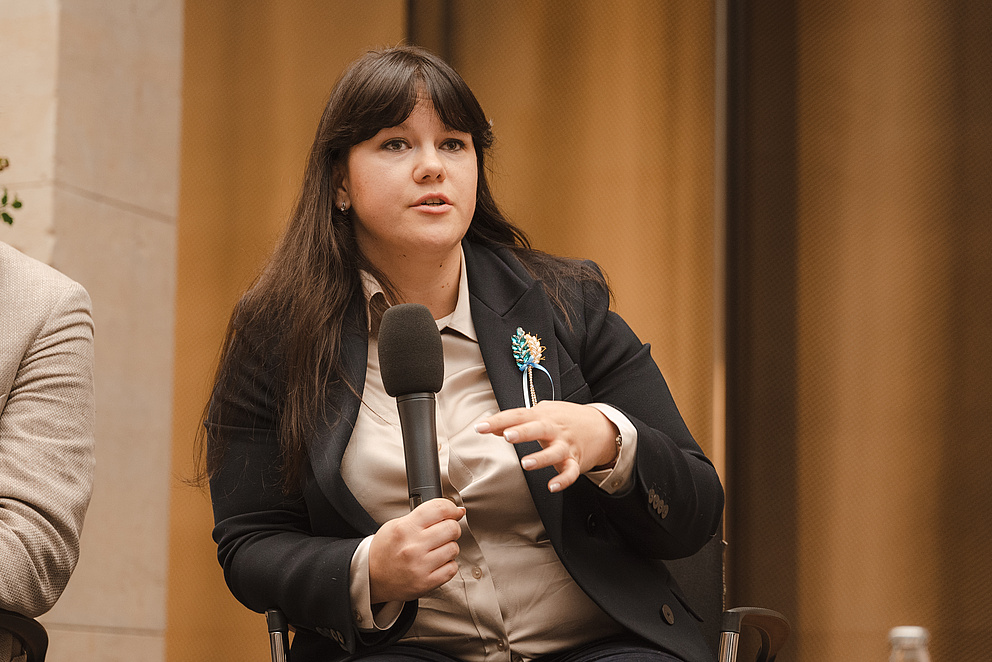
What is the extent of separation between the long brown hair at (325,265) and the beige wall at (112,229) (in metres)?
1.44

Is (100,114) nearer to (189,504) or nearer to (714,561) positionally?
(189,504)

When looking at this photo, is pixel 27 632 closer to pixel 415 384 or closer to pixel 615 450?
pixel 415 384

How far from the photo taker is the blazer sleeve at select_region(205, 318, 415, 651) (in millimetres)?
1484

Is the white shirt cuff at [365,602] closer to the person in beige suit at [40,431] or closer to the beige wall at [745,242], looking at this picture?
Result: the person in beige suit at [40,431]

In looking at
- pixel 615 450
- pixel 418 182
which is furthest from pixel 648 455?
pixel 418 182

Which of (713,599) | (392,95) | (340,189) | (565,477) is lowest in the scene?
(713,599)

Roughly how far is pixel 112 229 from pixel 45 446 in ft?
5.39

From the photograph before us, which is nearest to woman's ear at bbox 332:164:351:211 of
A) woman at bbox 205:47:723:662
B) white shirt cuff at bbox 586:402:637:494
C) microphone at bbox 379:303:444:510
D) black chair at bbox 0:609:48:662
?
woman at bbox 205:47:723:662

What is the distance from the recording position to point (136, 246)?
10.7 ft

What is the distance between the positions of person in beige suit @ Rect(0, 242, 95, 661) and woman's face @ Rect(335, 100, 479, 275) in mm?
507

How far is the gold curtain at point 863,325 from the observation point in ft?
9.54

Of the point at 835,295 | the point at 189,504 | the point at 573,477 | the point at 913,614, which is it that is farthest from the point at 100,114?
the point at 913,614

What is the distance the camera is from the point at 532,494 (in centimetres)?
154

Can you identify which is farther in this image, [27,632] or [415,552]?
[27,632]
